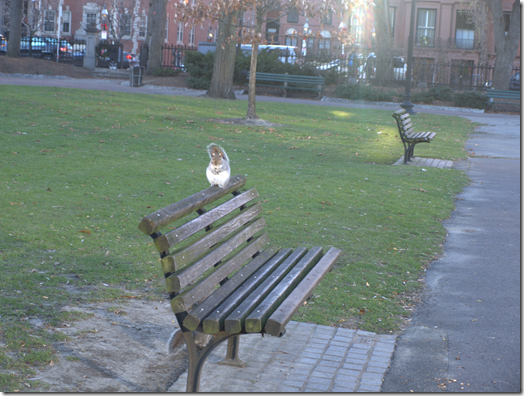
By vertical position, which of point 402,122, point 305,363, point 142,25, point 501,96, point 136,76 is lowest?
point 305,363

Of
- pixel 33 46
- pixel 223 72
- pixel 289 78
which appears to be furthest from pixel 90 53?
pixel 223 72

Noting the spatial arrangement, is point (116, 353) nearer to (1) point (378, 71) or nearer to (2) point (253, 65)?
(2) point (253, 65)

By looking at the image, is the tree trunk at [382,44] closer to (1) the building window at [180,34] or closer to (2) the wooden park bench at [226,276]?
(2) the wooden park bench at [226,276]

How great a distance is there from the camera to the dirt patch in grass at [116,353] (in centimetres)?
341

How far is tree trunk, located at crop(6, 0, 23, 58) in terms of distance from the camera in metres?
32.5

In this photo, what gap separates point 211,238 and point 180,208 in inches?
13.4

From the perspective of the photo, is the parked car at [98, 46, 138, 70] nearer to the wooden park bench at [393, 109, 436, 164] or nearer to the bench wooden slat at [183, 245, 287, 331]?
the wooden park bench at [393, 109, 436, 164]

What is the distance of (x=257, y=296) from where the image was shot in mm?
3471

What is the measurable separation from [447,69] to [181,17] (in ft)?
79.2

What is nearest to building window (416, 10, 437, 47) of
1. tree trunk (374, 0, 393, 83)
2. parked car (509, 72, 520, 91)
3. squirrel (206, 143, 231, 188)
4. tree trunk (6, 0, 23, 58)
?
parked car (509, 72, 520, 91)

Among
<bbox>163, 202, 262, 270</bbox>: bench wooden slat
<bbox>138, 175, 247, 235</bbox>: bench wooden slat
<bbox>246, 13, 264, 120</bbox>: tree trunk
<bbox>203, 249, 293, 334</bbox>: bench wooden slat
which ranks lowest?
<bbox>203, 249, 293, 334</bbox>: bench wooden slat

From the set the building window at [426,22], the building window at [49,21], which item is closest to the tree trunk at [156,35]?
the building window at [426,22]

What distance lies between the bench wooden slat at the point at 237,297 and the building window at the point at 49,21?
2446 inches

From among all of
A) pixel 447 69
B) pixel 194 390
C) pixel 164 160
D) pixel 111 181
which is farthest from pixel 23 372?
pixel 447 69
